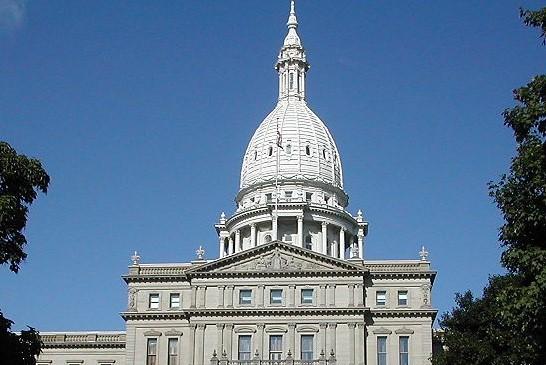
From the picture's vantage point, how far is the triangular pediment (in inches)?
3713

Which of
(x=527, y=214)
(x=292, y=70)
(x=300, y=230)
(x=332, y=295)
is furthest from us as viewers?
(x=292, y=70)

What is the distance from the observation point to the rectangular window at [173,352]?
3718 inches

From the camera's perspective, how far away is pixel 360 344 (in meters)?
91.9

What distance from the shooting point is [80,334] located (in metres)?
102

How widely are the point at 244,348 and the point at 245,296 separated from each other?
4579 mm

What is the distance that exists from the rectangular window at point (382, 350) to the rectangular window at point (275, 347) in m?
8.54

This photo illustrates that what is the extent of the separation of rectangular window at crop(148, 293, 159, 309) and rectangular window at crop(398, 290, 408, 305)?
21657mm

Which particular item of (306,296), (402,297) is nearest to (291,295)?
(306,296)

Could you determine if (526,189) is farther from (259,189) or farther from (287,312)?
(259,189)

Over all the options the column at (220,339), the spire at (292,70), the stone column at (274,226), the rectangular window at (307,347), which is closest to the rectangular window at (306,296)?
the rectangular window at (307,347)

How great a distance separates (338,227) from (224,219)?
13275 mm

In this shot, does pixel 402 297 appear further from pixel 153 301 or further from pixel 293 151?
pixel 293 151

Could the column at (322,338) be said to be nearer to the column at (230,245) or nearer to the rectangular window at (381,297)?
the rectangular window at (381,297)

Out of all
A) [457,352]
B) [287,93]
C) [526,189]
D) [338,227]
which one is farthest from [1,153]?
[287,93]
